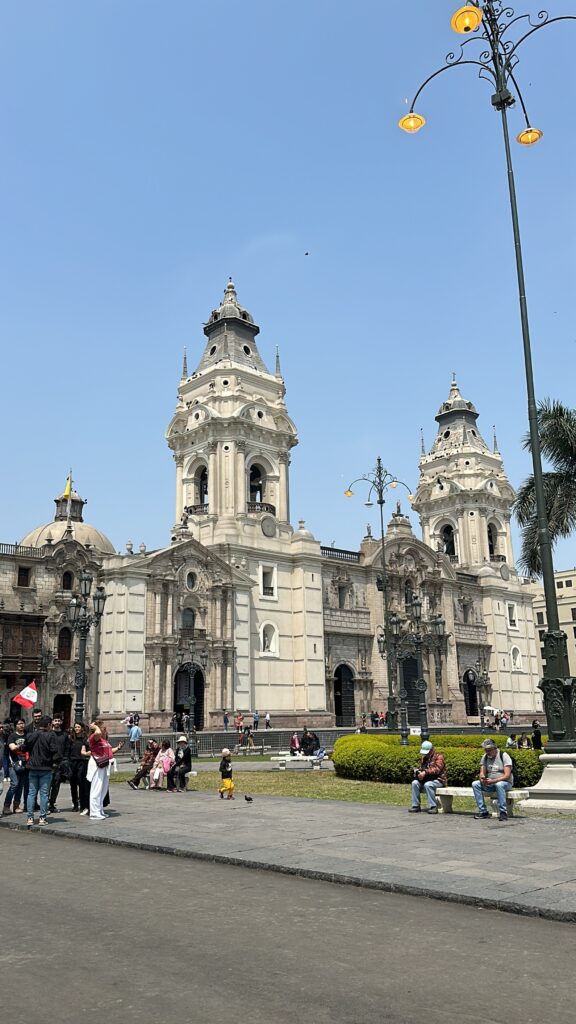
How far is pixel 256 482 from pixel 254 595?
25.4 feet

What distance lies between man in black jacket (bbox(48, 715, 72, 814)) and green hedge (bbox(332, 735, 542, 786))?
770 centimetres

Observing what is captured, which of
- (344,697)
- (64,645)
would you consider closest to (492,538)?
(344,697)

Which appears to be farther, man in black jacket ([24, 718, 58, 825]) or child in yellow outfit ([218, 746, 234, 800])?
child in yellow outfit ([218, 746, 234, 800])

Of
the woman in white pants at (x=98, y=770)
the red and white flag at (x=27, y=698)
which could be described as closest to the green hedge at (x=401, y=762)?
the woman in white pants at (x=98, y=770)

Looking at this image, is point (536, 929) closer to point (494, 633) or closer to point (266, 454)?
point (266, 454)

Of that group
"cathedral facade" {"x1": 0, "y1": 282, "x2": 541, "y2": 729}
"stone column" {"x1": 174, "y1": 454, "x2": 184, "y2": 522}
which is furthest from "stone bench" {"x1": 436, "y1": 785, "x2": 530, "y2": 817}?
"stone column" {"x1": 174, "y1": 454, "x2": 184, "y2": 522}

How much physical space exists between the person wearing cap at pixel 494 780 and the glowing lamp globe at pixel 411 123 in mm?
11588

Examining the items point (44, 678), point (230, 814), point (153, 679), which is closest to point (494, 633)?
point (153, 679)

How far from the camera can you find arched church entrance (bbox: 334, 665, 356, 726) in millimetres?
52562

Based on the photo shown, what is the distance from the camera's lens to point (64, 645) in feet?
135

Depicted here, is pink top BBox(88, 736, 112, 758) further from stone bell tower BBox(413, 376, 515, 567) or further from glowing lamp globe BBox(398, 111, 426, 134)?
stone bell tower BBox(413, 376, 515, 567)

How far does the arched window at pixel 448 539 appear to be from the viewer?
223 ft

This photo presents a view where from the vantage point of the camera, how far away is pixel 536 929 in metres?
6.87

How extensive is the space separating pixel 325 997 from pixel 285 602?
45152 millimetres
